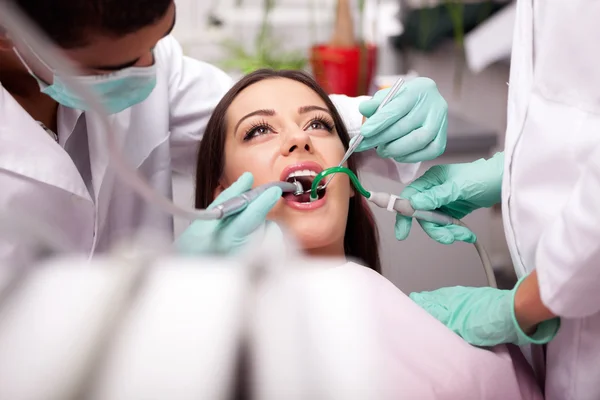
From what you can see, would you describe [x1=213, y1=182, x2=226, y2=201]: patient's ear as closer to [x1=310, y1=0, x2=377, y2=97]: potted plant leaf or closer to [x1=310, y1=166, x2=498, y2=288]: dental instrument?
[x1=310, y1=166, x2=498, y2=288]: dental instrument

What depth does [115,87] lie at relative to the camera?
728 mm

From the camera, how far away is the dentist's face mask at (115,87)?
69cm

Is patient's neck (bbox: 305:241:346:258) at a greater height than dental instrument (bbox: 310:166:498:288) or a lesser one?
lesser

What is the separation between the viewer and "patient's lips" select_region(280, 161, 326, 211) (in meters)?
1.03

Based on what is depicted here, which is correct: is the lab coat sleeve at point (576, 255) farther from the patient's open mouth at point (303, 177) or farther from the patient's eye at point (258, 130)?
the patient's eye at point (258, 130)

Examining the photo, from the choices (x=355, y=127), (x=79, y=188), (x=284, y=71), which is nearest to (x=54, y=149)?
(x=79, y=188)

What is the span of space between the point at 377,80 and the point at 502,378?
4.39 feet

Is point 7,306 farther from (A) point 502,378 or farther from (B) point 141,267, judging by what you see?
(A) point 502,378

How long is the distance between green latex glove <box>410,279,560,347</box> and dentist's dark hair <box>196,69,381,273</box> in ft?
1.13

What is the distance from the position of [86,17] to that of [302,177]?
59cm

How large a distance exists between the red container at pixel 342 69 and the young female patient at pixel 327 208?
74cm

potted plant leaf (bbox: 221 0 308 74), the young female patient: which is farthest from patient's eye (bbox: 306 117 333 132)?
potted plant leaf (bbox: 221 0 308 74)

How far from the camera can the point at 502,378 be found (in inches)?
31.7

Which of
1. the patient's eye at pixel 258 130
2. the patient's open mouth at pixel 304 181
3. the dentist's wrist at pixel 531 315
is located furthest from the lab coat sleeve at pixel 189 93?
the dentist's wrist at pixel 531 315
